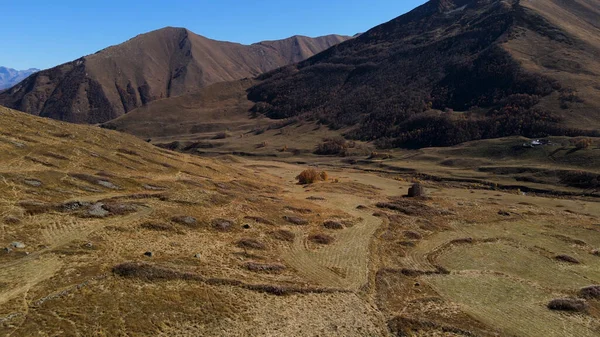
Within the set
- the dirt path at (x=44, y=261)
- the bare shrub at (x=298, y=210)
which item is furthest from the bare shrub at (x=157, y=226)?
the bare shrub at (x=298, y=210)

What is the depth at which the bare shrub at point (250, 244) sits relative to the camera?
3879 cm

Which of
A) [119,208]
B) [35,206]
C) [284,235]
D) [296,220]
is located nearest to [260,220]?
[284,235]

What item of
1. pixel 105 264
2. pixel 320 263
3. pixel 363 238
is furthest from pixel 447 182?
pixel 105 264

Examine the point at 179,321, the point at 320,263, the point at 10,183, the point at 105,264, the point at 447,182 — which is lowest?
the point at 447,182

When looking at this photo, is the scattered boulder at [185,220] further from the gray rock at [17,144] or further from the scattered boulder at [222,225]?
the gray rock at [17,144]

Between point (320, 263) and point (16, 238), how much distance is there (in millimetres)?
26091

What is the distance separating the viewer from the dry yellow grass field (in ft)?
82.5

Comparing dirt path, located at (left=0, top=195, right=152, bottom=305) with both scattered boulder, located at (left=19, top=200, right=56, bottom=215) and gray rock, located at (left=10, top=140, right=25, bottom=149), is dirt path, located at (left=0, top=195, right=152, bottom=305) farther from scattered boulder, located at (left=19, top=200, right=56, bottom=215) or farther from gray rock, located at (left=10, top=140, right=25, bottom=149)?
gray rock, located at (left=10, top=140, right=25, bottom=149)

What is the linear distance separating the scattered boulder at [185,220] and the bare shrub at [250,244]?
6608 millimetres

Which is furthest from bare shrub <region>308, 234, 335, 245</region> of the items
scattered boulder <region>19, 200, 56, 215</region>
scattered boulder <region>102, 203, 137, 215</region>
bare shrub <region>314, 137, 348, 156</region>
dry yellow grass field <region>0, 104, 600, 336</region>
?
bare shrub <region>314, 137, 348, 156</region>

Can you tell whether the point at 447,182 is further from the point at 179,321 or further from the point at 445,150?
the point at 179,321

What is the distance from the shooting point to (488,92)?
632 feet

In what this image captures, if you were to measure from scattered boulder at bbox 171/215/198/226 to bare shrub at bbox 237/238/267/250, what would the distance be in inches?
260

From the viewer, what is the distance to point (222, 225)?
143ft
